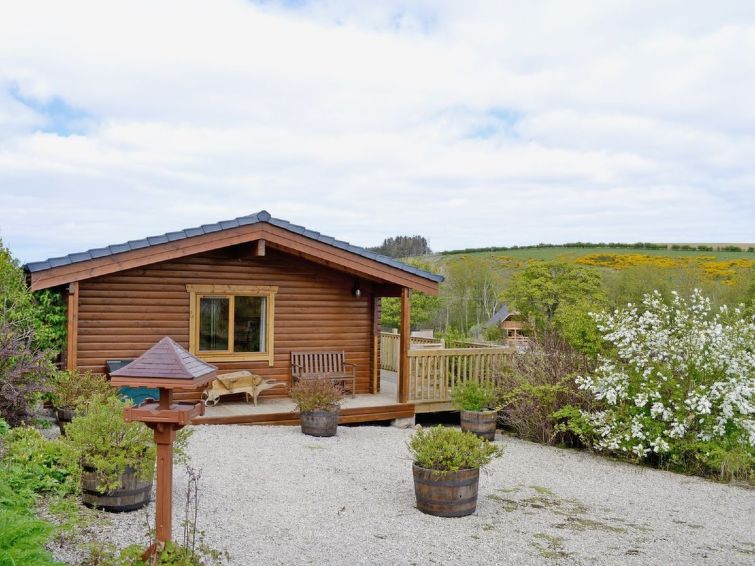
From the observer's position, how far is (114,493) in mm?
5289

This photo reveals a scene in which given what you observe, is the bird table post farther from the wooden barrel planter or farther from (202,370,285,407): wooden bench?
(202,370,285,407): wooden bench

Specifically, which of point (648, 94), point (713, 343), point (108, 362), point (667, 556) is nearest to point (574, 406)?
point (713, 343)

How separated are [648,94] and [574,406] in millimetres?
6105

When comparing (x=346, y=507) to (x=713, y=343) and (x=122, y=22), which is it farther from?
(x=122, y=22)

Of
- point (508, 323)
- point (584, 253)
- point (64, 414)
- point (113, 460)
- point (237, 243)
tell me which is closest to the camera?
point (113, 460)

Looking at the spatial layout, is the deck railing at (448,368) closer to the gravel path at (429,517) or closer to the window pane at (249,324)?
the gravel path at (429,517)

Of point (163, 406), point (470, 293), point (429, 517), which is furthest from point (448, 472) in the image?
point (470, 293)

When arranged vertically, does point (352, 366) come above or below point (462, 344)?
below

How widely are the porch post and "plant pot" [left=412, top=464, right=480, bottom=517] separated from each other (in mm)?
5008

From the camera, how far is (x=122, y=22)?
338 inches

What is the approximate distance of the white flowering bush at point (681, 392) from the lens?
8.43 m

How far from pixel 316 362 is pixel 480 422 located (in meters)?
3.56

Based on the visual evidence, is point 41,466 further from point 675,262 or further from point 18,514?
point 675,262

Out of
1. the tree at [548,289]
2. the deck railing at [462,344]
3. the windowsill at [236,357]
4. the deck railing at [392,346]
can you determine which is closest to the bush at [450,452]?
the windowsill at [236,357]
